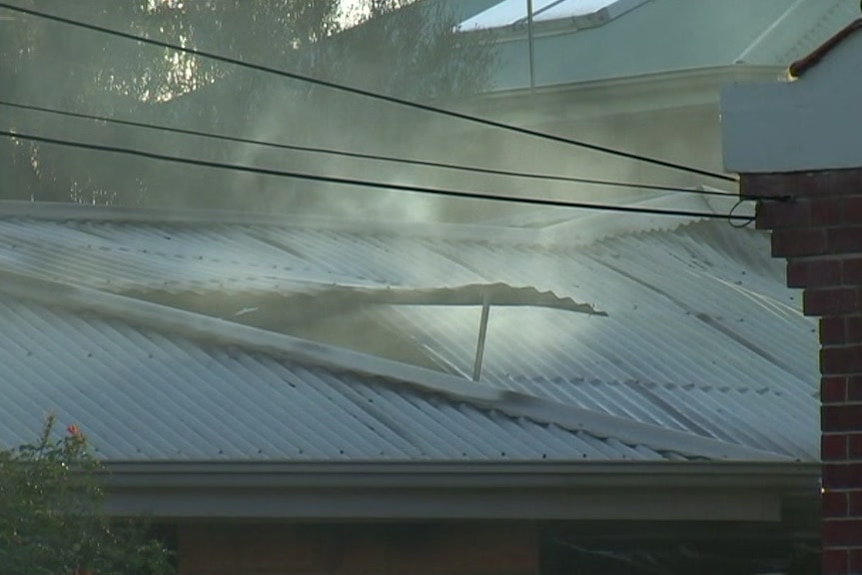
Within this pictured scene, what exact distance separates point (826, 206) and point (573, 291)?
6.50m

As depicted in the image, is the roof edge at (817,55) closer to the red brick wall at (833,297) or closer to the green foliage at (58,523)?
the red brick wall at (833,297)

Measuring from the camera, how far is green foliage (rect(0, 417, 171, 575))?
267 inches

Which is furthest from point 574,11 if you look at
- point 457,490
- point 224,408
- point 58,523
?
point 58,523

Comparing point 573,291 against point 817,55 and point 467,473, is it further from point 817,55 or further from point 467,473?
point 817,55

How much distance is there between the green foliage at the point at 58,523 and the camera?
6793mm

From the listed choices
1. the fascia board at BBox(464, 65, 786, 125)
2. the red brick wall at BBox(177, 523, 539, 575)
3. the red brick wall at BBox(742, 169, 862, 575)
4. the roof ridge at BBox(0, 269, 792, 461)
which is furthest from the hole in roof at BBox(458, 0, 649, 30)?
the red brick wall at BBox(742, 169, 862, 575)

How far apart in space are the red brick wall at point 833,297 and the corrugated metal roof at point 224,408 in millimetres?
2961

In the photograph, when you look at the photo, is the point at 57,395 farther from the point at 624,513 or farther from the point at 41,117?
the point at 41,117

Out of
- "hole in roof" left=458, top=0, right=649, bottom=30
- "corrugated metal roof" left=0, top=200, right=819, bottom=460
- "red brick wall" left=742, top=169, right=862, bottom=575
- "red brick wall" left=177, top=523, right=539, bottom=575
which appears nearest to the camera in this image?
"red brick wall" left=742, top=169, right=862, bottom=575

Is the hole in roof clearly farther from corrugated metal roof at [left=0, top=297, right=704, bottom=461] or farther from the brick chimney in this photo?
the brick chimney

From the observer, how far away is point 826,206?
6.38m

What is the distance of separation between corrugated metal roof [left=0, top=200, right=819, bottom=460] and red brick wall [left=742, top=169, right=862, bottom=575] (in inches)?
141

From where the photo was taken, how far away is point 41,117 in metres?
30.0

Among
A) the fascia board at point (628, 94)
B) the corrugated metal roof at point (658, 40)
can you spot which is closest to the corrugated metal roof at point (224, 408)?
→ the fascia board at point (628, 94)
